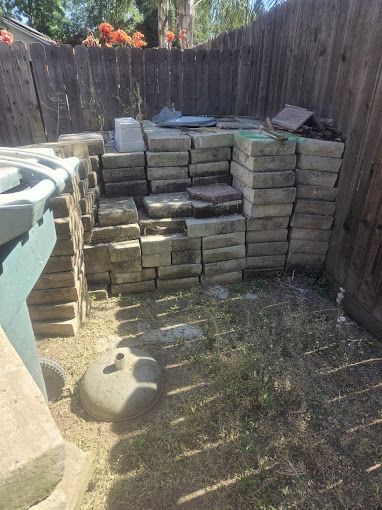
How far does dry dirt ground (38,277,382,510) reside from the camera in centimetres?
213

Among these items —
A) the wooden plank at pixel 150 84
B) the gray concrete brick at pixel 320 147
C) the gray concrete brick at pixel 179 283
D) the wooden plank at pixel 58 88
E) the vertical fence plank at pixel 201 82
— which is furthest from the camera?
the vertical fence plank at pixel 201 82

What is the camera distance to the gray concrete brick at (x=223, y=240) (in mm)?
4117

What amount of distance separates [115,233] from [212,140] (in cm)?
171

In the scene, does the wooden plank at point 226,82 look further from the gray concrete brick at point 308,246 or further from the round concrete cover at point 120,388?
the round concrete cover at point 120,388

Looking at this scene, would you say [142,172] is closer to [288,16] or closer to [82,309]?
[82,309]

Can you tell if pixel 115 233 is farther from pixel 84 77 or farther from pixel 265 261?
pixel 84 77

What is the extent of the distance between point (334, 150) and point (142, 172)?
2.29 meters

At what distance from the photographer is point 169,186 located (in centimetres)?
449

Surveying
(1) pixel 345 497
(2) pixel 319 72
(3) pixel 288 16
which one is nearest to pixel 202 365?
(1) pixel 345 497

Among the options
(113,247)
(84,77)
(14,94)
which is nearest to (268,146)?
(113,247)

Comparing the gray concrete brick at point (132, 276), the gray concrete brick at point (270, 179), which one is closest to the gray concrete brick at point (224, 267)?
the gray concrete brick at point (132, 276)

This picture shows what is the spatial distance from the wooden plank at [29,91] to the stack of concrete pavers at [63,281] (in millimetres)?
2807

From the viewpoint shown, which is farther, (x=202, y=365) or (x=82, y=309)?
(x=82, y=309)

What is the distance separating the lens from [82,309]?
11.8ft
